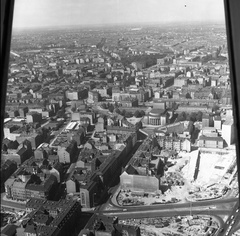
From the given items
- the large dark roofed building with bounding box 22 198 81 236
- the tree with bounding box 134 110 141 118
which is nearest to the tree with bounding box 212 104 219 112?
the tree with bounding box 134 110 141 118

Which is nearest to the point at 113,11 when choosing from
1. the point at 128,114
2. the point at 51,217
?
the point at 128,114

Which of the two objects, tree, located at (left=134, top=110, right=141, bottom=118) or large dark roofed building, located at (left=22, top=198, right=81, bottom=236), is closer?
large dark roofed building, located at (left=22, top=198, right=81, bottom=236)

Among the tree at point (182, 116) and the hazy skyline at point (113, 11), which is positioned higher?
the hazy skyline at point (113, 11)

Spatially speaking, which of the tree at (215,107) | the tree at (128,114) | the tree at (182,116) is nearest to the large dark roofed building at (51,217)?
the tree at (128,114)

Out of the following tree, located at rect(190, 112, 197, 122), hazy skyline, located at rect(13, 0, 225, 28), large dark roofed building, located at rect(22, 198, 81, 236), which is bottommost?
large dark roofed building, located at rect(22, 198, 81, 236)

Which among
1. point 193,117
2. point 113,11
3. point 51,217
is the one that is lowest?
point 51,217

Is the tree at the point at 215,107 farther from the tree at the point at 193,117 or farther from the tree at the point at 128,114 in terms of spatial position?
the tree at the point at 128,114

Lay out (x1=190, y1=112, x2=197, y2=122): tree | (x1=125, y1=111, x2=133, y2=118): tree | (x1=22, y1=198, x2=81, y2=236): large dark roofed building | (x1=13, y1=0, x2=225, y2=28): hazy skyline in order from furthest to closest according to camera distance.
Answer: (x1=190, y1=112, x2=197, y2=122): tree, (x1=125, y1=111, x2=133, y2=118): tree, (x1=13, y1=0, x2=225, y2=28): hazy skyline, (x1=22, y1=198, x2=81, y2=236): large dark roofed building

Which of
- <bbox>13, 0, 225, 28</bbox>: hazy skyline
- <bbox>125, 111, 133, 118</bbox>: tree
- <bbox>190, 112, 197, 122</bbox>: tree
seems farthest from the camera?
<bbox>190, 112, 197, 122</bbox>: tree

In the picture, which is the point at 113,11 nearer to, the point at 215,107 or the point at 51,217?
the point at 215,107

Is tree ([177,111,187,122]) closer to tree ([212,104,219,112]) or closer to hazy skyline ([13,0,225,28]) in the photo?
tree ([212,104,219,112])
